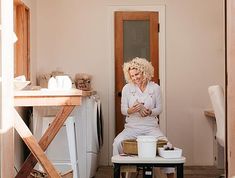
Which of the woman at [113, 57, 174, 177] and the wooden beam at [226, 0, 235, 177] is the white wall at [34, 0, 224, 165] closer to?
the woman at [113, 57, 174, 177]

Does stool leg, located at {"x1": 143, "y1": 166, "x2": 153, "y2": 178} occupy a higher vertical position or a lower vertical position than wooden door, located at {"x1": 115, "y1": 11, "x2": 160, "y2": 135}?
lower

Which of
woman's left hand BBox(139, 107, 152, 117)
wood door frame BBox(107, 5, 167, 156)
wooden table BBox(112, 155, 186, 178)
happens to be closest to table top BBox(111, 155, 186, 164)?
wooden table BBox(112, 155, 186, 178)

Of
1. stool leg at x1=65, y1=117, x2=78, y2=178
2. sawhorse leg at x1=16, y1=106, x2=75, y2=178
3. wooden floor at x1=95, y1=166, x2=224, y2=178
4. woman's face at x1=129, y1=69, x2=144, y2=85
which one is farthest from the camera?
wooden floor at x1=95, y1=166, x2=224, y2=178

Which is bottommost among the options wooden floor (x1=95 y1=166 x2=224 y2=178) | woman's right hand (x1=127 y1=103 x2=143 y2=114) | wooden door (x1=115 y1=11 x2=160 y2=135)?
wooden floor (x1=95 y1=166 x2=224 y2=178)

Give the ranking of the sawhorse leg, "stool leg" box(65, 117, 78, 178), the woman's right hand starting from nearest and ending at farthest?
the sawhorse leg, "stool leg" box(65, 117, 78, 178), the woman's right hand

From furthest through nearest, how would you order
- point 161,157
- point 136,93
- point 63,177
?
point 136,93
point 63,177
point 161,157

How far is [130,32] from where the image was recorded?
207 inches

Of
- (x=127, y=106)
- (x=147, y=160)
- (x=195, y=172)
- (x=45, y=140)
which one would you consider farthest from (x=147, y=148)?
(x=195, y=172)

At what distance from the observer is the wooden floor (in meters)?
4.63

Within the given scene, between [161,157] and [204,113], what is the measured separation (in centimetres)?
224

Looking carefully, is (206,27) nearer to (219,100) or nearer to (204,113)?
(204,113)

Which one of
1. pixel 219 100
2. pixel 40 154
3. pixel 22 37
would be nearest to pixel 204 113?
pixel 219 100

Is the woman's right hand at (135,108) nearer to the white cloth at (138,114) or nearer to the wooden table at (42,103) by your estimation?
the white cloth at (138,114)

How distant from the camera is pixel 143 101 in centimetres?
408
